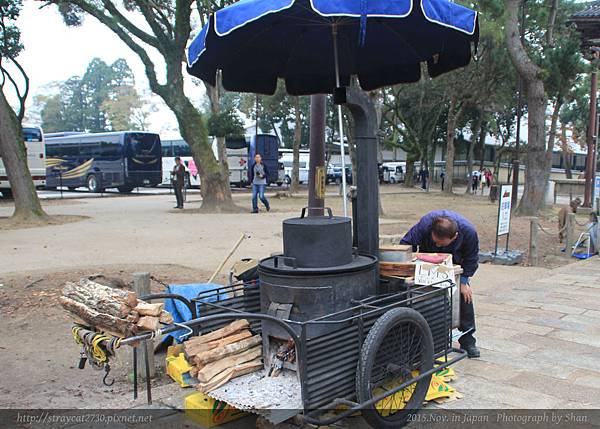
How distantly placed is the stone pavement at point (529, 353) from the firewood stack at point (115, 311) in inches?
39.6

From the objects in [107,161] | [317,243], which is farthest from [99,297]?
[107,161]

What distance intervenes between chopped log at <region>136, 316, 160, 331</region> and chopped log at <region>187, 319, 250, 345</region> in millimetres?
534

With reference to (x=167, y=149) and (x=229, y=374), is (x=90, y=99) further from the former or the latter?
(x=229, y=374)

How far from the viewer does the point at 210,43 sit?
157 inches

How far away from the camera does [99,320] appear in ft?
9.87

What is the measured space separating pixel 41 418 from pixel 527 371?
3730 mm

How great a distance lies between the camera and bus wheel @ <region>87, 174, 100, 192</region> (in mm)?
31348

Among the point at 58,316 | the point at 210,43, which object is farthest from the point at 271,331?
the point at 58,316

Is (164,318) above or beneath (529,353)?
above

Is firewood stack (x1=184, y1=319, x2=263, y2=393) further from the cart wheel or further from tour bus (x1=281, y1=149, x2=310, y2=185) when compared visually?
tour bus (x1=281, y1=149, x2=310, y2=185)

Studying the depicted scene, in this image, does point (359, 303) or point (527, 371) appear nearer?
point (359, 303)

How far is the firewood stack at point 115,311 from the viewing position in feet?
9.59

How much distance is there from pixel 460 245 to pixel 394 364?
1499 millimetres

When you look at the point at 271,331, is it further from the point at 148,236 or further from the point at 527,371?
the point at 148,236
